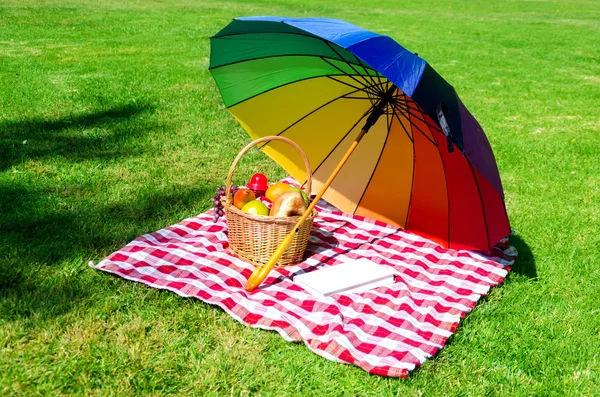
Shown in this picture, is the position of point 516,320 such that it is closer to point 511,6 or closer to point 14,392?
point 14,392

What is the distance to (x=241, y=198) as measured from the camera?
3877mm

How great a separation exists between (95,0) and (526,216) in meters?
16.8

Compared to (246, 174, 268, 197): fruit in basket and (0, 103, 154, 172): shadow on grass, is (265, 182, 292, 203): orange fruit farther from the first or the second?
(0, 103, 154, 172): shadow on grass

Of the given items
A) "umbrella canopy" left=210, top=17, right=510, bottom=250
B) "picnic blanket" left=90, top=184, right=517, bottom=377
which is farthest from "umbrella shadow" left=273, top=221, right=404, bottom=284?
"umbrella canopy" left=210, top=17, right=510, bottom=250

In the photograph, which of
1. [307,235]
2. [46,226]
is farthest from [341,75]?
[46,226]

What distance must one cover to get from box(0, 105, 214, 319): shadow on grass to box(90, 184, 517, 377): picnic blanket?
0.66ft

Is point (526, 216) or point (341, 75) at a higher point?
point (341, 75)

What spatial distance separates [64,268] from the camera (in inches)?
138

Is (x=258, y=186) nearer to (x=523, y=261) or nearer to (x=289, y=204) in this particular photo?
(x=289, y=204)

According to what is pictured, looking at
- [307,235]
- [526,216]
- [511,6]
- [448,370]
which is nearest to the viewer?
[448,370]

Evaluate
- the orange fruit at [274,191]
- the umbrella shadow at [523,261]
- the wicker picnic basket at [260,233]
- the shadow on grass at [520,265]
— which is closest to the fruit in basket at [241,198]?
the wicker picnic basket at [260,233]

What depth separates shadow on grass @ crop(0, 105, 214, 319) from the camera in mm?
3281

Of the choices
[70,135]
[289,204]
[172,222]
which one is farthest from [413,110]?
[70,135]

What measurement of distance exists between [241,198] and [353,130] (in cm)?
90
